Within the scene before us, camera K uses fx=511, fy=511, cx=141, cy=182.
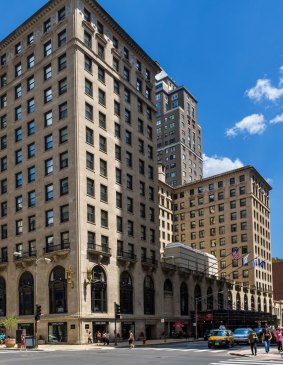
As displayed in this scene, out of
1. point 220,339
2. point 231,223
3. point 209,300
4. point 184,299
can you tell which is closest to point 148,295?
point 184,299

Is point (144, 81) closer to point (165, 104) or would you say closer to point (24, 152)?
point (24, 152)

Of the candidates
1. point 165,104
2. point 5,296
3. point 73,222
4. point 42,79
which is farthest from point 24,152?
point 165,104

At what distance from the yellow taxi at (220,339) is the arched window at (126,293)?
68.9 feet

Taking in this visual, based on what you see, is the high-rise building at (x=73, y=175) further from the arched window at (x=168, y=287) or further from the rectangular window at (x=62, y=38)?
the arched window at (x=168, y=287)

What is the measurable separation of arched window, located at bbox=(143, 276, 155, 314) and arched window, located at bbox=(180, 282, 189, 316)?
31.6 ft

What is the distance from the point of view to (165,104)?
529ft

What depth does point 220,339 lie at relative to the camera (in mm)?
45906

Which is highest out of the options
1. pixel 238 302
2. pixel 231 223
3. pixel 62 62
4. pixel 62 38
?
pixel 62 38

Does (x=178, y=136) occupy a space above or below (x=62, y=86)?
above

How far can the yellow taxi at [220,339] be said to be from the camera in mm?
45719

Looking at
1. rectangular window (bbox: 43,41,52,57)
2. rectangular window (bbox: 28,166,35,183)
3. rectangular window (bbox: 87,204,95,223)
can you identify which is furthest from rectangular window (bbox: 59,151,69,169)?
rectangular window (bbox: 43,41,52,57)

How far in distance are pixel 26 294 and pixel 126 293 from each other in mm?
12926

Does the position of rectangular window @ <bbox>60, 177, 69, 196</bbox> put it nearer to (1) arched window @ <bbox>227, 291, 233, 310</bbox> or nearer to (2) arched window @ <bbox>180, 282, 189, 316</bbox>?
(2) arched window @ <bbox>180, 282, 189, 316</bbox>

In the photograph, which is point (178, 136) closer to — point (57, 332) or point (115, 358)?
point (57, 332)
